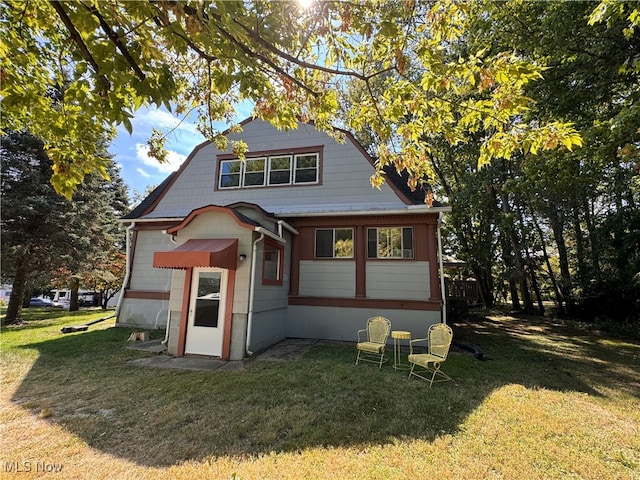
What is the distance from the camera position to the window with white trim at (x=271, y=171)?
11.0m

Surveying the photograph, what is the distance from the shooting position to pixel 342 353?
7922 millimetres

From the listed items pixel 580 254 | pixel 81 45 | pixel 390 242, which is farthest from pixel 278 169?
pixel 580 254

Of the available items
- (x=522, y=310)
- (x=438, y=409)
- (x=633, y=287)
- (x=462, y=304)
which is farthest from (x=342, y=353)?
(x=522, y=310)

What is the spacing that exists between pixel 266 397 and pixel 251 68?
188 inches

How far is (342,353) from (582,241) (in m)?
16.7

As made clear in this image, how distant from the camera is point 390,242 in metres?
9.69

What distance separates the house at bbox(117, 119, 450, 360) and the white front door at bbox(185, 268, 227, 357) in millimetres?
25

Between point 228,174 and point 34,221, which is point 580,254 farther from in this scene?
point 34,221

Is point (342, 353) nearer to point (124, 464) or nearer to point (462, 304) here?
point (124, 464)

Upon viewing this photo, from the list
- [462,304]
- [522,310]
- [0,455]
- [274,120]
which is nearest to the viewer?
[0,455]

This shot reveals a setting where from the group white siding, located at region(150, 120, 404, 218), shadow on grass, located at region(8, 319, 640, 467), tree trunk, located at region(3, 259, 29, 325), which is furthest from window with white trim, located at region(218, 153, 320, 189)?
tree trunk, located at region(3, 259, 29, 325)

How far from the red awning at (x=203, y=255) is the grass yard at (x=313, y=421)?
2.27 m

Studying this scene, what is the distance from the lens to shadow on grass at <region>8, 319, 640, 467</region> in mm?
3814

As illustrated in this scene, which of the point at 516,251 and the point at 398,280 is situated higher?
the point at 516,251
